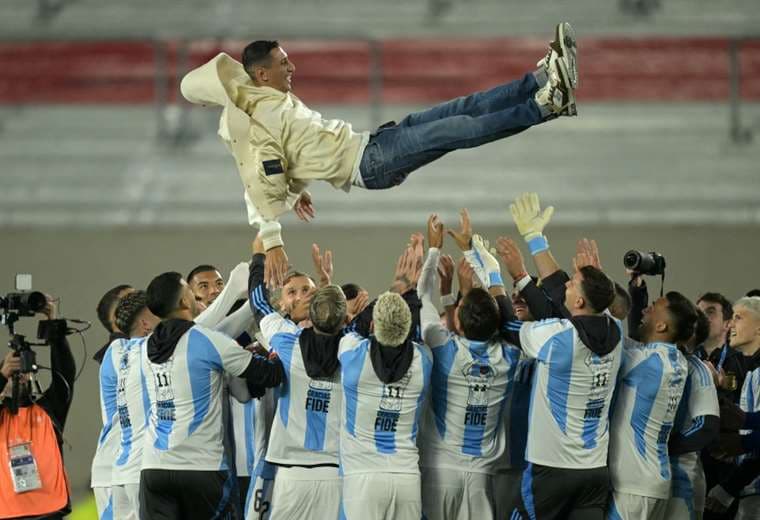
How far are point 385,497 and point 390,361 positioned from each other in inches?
22.0

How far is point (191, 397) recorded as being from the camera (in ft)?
17.2

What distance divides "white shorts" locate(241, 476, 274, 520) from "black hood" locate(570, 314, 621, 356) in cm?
152

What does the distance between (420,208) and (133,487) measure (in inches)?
184

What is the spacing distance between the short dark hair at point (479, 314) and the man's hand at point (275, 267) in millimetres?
771

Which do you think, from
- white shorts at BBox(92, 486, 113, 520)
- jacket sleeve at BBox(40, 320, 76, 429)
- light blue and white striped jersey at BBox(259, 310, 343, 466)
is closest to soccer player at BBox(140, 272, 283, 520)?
light blue and white striped jersey at BBox(259, 310, 343, 466)

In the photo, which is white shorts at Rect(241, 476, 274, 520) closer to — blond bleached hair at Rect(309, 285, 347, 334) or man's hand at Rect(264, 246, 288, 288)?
blond bleached hair at Rect(309, 285, 347, 334)

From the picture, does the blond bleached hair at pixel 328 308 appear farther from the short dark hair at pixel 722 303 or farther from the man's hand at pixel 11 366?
the short dark hair at pixel 722 303

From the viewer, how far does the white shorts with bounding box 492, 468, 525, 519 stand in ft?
18.6

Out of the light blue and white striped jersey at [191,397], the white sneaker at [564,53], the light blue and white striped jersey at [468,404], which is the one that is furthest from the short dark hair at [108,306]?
the white sneaker at [564,53]

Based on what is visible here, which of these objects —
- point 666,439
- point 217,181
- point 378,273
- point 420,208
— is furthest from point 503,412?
point 217,181

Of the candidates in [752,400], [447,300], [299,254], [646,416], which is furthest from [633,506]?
[299,254]

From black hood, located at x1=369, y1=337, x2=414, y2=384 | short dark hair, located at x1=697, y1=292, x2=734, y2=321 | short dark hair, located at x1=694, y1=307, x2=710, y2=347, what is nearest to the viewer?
black hood, located at x1=369, y1=337, x2=414, y2=384

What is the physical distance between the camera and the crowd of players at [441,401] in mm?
5203

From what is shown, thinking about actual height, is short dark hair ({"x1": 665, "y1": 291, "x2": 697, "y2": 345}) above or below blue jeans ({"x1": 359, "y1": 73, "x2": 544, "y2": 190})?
below
